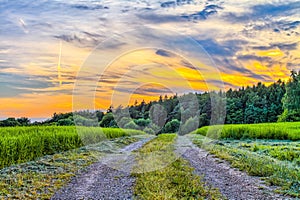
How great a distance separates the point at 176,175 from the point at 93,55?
8.28 m

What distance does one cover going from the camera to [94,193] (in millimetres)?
8203

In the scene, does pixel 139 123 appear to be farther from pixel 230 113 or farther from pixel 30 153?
pixel 230 113

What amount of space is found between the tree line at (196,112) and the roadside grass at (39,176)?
10.7m

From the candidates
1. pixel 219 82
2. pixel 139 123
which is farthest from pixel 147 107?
pixel 219 82

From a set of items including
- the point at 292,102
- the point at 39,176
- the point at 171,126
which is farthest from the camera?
the point at 292,102

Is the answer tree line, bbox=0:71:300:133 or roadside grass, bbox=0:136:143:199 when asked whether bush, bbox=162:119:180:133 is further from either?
roadside grass, bbox=0:136:143:199

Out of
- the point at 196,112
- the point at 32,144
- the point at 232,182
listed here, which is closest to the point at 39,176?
the point at 32,144

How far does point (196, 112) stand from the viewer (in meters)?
42.2

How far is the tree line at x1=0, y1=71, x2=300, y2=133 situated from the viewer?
31.1 m

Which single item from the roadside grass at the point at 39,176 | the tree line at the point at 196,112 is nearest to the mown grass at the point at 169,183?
the roadside grass at the point at 39,176

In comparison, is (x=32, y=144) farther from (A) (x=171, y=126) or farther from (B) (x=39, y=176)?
(A) (x=171, y=126)

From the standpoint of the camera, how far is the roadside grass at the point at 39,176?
8.24 m

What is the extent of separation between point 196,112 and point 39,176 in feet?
109

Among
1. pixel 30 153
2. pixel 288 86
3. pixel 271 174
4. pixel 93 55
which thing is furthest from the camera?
pixel 288 86
